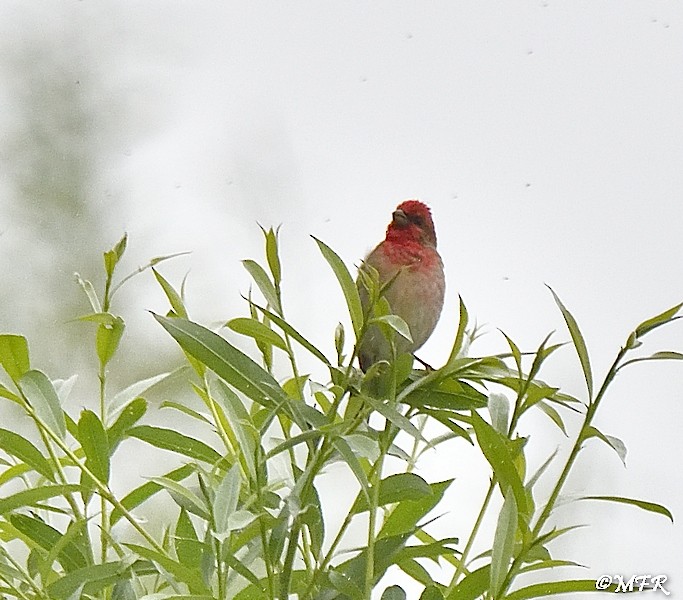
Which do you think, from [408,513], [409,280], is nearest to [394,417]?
[408,513]

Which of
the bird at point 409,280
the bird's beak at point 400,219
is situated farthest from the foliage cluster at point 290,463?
the bird's beak at point 400,219

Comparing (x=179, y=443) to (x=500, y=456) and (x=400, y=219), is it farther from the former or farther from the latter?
(x=400, y=219)

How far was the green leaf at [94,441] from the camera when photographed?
2.10 ft

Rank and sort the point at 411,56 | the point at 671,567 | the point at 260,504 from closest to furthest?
the point at 260,504, the point at 671,567, the point at 411,56

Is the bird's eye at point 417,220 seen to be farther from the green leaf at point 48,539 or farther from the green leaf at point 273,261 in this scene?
the green leaf at point 48,539

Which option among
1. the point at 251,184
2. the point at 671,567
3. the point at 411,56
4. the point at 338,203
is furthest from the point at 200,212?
the point at 671,567

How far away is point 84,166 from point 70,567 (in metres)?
0.81

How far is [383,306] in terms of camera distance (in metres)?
0.67

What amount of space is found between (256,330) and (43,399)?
138mm

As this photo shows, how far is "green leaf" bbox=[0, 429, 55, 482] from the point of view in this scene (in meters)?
0.66

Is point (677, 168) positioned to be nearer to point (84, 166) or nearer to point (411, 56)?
point (411, 56)

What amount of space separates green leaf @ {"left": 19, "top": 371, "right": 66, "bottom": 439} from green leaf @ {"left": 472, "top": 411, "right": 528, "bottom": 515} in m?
0.25

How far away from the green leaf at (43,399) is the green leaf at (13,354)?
0.02 m

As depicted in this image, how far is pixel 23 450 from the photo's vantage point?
2.17ft
